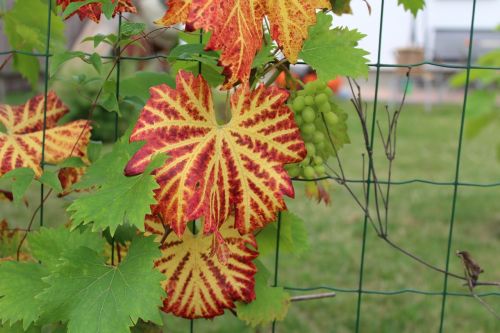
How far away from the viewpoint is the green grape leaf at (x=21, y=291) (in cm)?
89

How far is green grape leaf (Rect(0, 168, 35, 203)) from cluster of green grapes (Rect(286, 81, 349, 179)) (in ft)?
1.19

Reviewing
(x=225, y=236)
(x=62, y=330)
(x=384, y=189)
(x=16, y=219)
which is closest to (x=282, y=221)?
(x=225, y=236)

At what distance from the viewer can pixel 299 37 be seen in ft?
2.77

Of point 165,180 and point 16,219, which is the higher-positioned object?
point 165,180

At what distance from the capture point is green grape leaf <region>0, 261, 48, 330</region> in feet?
2.91

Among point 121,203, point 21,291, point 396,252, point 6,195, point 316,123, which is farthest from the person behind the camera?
point 396,252

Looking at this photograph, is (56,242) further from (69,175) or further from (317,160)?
(317,160)

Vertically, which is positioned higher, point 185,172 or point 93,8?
point 93,8

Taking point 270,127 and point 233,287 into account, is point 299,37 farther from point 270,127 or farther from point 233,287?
point 233,287

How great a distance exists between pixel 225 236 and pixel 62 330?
0.82 ft

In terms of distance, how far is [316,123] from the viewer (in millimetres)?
1028

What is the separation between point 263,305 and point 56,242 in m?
0.31

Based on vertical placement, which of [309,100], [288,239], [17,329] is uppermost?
[309,100]

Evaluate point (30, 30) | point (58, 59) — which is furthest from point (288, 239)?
point (30, 30)
